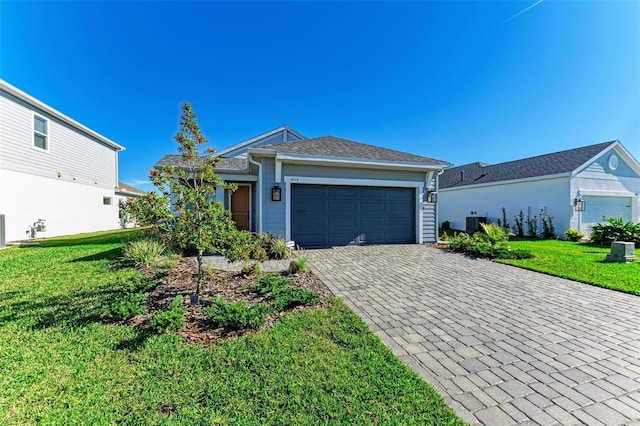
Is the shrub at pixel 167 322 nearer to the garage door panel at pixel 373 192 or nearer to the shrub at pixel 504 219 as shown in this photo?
the garage door panel at pixel 373 192

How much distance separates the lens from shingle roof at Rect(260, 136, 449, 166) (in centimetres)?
884

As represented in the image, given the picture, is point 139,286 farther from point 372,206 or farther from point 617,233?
point 617,233

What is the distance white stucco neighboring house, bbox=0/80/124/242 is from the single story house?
816 centimetres

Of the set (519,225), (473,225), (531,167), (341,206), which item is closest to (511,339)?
(341,206)

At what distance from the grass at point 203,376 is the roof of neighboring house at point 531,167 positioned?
15686mm

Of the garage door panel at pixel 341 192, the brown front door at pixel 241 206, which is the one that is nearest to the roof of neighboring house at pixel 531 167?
the garage door panel at pixel 341 192

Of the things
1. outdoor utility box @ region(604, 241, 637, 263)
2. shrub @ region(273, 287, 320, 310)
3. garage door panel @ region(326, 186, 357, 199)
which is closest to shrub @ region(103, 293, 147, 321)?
shrub @ region(273, 287, 320, 310)

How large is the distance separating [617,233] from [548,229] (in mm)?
2633

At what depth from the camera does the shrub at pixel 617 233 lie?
33.1 ft

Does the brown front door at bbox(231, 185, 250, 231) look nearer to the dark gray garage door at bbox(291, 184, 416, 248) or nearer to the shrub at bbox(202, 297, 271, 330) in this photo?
the dark gray garage door at bbox(291, 184, 416, 248)

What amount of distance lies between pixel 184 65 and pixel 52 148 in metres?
7.95

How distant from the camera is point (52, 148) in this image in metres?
12.0

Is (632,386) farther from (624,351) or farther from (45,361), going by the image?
(45,361)

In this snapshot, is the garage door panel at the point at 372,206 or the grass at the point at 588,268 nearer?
the grass at the point at 588,268
